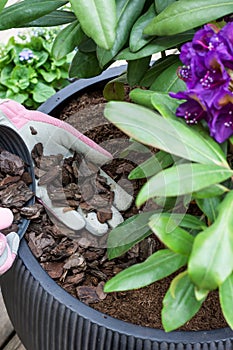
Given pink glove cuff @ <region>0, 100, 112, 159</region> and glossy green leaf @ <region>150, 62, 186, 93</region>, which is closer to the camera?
glossy green leaf @ <region>150, 62, 186, 93</region>

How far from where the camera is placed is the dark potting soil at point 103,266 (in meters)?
0.94

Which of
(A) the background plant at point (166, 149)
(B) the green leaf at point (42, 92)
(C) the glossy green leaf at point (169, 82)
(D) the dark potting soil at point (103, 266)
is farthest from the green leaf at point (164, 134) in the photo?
(B) the green leaf at point (42, 92)

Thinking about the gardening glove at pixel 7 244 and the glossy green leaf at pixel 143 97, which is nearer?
the glossy green leaf at pixel 143 97

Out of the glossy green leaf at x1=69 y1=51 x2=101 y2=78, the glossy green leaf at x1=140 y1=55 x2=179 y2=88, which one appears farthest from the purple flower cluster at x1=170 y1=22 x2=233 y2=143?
the glossy green leaf at x1=69 y1=51 x2=101 y2=78

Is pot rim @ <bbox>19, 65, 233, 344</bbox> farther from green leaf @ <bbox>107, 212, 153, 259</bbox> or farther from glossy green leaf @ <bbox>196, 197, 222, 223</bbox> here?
glossy green leaf @ <bbox>196, 197, 222, 223</bbox>

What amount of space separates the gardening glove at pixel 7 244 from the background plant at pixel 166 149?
0.50ft

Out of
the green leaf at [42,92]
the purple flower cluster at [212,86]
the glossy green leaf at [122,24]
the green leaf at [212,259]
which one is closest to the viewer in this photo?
the green leaf at [212,259]

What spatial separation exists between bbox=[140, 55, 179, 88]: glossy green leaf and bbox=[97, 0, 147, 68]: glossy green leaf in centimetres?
8

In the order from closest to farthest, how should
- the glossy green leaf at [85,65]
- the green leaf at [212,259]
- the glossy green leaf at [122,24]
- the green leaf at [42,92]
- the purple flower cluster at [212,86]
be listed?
the green leaf at [212,259] → the purple flower cluster at [212,86] → the glossy green leaf at [122,24] → the glossy green leaf at [85,65] → the green leaf at [42,92]

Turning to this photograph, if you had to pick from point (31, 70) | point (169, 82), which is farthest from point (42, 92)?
point (169, 82)

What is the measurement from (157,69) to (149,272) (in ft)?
1.17

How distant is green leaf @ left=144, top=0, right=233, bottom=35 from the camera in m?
0.79

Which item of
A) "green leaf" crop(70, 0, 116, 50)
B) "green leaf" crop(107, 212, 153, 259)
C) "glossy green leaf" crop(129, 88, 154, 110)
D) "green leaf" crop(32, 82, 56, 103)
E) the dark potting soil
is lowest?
"green leaf" crop(32, 82, 56, 103)

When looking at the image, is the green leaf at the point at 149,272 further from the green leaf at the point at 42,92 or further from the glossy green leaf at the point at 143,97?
the green leaf at the point at 42,92
